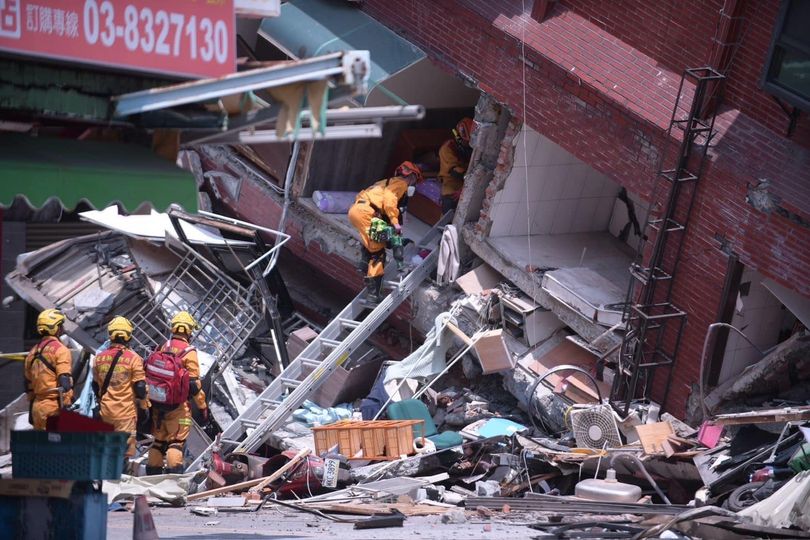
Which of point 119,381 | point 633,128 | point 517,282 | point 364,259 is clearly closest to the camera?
point 119,381

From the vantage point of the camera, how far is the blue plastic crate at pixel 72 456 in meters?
8.50

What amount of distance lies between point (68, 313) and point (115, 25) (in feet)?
26.7

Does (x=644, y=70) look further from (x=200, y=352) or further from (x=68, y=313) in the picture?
(x=68, y=313)

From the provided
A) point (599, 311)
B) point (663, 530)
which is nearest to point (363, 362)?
point (599, 311)

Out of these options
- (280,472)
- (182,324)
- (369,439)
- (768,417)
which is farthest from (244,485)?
(768,417)

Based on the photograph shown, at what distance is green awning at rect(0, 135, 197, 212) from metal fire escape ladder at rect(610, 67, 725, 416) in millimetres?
6103

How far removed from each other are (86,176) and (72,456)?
171 cm

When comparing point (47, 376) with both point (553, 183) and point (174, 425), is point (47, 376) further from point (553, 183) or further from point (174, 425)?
point (553, 183)

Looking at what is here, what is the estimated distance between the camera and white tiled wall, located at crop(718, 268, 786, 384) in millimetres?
13781

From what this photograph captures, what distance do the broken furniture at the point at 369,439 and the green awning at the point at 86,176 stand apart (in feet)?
16.8

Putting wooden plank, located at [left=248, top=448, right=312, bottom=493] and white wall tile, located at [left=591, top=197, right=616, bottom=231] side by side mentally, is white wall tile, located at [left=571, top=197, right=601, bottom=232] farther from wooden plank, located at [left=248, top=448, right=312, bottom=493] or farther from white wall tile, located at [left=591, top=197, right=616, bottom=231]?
wooden plank, located at [left=248, top=448, right=312, bottom=493]

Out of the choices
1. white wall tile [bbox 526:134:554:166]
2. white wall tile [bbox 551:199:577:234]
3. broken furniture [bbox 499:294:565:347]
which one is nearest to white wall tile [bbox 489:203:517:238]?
white wall tile [bbox 526:134:554:166]

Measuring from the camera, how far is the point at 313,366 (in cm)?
1545

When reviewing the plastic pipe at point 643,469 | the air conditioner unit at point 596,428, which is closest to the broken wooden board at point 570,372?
the air conditioner unit at point 596,428
